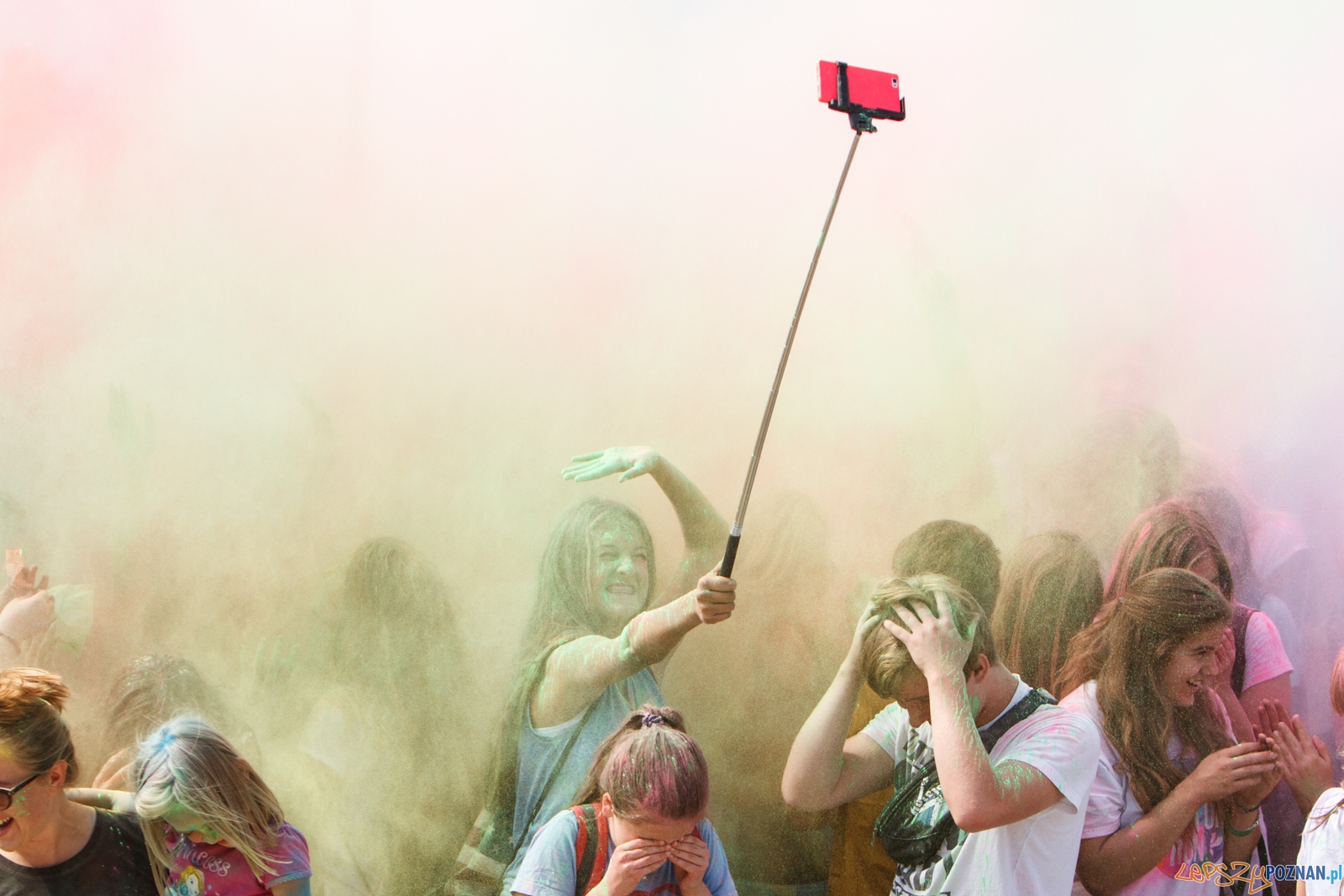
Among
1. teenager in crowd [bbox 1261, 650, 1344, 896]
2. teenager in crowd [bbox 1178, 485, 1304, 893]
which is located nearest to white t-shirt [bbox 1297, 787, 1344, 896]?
teenager in crowd [bbox 1261, 650, 1344, 896]

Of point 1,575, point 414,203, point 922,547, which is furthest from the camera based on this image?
point 922,547

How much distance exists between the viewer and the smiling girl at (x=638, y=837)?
235 centimetres

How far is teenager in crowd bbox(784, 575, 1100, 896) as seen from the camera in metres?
2.70

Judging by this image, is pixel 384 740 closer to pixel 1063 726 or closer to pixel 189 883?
pixel 189 883

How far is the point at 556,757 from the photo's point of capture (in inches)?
109

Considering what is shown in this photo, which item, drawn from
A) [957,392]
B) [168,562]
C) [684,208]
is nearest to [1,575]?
[168,562]

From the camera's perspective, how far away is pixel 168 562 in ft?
8.87

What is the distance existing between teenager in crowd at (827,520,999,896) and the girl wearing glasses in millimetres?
1801

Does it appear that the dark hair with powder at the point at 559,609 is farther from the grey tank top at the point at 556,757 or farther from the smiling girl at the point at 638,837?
the smiling girl at the point at 638,837

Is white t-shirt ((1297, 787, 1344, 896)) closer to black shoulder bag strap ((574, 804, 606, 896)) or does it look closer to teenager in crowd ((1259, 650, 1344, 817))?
teenager in crowd ((1259, 650, 1344, 817))

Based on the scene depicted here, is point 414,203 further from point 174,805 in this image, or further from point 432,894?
point 432,894

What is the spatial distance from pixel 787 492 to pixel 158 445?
1.73 meters

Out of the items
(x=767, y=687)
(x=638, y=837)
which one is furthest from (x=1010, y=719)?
(x=638, y=837)

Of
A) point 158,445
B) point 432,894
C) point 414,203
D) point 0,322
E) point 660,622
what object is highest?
point 414,203
